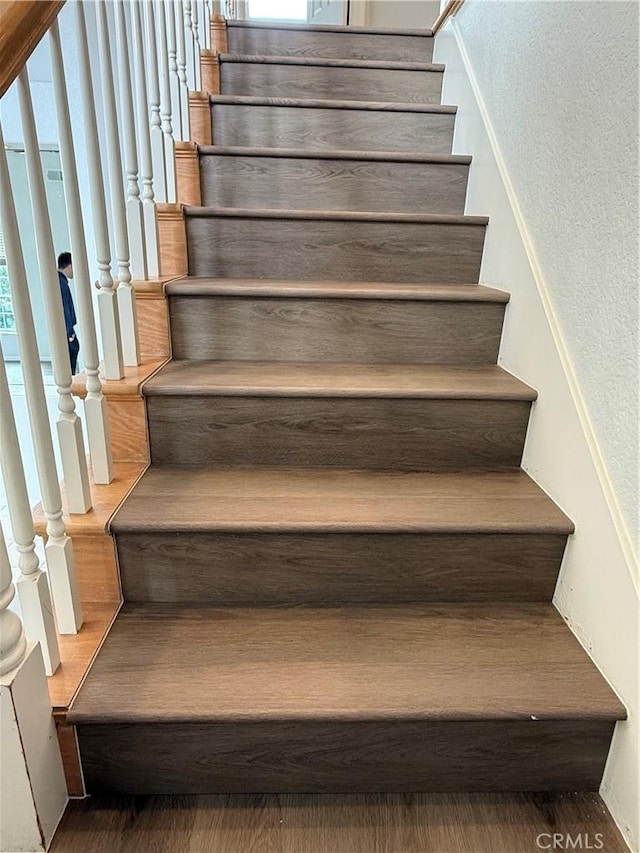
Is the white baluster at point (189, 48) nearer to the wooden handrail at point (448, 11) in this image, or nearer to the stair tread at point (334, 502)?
the wooden handrail at point (448, 11)

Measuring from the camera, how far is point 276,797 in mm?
974

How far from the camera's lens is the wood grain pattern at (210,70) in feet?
6.75

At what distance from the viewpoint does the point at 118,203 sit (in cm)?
120

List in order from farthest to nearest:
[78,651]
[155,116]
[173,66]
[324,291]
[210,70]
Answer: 1. [210,70]
2. [173,66]
3. [155,116]
4. [324,291]
5. [78,651]

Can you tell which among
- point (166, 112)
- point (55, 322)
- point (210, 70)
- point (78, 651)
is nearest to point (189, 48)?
point (210, 70)

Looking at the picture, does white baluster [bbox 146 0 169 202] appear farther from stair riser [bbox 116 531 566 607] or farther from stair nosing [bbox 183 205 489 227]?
stair riser [bbox 116 531 566 607]

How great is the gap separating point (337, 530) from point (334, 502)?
0.30 ft

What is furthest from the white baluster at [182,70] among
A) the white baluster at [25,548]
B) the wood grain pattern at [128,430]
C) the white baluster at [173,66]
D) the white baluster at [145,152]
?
the white baluster at [25,548]

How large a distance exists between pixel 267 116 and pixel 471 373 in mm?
1125

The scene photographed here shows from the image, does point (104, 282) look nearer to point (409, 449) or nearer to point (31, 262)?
point (409, 449)

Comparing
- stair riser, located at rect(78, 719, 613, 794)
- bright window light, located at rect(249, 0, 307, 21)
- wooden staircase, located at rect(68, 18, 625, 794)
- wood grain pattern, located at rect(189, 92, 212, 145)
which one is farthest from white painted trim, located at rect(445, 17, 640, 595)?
bright window light, located at rect(249, 0, 307, 21)

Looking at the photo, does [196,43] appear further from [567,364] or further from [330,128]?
[567,364]

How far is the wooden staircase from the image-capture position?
0.95 metres

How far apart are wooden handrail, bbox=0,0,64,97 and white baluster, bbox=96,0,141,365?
372mm
